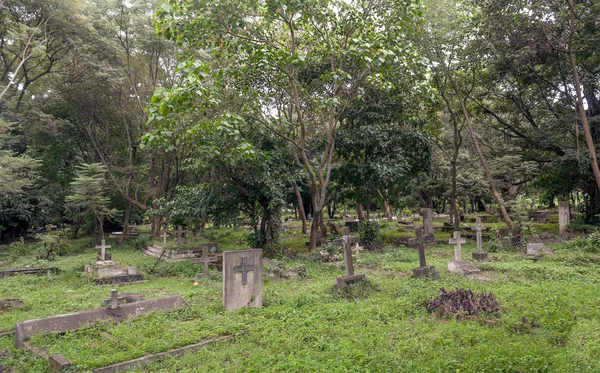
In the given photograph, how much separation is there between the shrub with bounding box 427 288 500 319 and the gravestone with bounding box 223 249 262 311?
333 cm

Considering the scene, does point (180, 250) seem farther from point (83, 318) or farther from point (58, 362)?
point (58, 362)

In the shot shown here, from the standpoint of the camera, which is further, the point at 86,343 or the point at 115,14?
the point at 115,14

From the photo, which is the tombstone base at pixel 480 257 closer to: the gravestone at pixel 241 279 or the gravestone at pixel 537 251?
the gravestone at pixel 537 251

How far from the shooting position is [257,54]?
12219 mm

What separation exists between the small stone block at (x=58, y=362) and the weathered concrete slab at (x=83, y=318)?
120 centimetres

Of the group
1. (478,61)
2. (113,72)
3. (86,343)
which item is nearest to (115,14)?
(113,72)

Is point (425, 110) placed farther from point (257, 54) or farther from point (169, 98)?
point (169, 98)

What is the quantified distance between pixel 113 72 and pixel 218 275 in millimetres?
13485

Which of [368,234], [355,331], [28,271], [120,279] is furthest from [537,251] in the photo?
[28,271]

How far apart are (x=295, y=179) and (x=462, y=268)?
709 centimetres

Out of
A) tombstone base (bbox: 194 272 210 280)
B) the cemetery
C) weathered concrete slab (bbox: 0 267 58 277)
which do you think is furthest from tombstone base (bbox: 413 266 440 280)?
weathered concrete slab (bbox: 0 267 58 277)

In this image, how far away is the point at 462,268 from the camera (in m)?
10.4

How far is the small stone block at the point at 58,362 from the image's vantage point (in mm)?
4672

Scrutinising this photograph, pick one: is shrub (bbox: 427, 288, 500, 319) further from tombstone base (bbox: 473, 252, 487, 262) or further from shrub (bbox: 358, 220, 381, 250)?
shrub (bbox: 358, 220, 381, 250)
